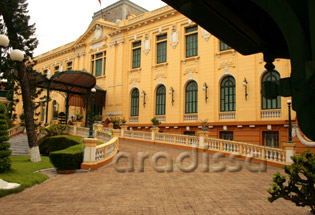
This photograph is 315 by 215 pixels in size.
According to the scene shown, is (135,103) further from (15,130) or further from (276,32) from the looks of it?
(276,32)

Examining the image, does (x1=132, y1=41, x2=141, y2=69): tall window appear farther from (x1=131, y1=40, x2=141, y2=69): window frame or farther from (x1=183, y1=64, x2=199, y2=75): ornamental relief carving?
(x1=183, y1=64, x2=199, y2=75): ornamental relief carving

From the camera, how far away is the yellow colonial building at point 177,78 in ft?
64.6

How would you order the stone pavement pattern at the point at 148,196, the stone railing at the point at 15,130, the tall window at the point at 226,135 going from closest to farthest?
the stone pavement pattern at the point at 148,196
the tall window at the point at 226,135
the stone railing at the point at 15,130

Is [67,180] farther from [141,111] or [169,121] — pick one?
[141,111]

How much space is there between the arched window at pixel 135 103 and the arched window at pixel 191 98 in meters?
6.06

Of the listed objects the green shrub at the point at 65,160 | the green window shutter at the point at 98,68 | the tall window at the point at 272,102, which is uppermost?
the green window shutter at the point at 98,68

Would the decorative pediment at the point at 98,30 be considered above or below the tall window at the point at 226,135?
above

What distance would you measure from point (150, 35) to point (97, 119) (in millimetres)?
10382

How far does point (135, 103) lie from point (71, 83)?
6980mm

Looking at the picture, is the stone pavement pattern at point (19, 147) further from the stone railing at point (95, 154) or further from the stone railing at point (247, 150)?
the stone railing at point (247, 150)

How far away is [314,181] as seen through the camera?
15.9ft

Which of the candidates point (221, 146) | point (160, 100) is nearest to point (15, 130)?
point (160, 100)

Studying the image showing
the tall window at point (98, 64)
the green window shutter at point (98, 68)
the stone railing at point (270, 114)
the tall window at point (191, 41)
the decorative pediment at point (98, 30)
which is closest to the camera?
the stone railing at point (270, 114)

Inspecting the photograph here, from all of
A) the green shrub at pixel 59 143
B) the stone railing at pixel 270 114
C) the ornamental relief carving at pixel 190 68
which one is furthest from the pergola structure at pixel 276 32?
the ornamental relief carving at pixel 190 68
